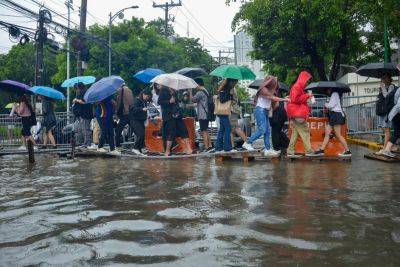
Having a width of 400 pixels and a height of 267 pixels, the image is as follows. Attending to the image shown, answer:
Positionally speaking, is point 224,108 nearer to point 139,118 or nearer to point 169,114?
point 169,114

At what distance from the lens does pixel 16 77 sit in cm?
5481

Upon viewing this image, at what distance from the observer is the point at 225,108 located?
1048 cm

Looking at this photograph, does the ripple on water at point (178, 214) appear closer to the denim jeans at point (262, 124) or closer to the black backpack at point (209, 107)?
the denim jeans at point (262, 124)

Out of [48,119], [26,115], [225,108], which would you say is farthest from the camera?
[48,119]

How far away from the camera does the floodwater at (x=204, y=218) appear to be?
3.59 metres

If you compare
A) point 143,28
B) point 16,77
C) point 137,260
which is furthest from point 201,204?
point 16,77

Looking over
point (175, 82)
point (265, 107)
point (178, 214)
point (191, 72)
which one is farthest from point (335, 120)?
point (178, 214)

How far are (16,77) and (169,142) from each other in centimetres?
4816

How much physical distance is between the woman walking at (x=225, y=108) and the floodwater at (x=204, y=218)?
2357mm

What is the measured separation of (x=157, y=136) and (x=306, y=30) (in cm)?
1383

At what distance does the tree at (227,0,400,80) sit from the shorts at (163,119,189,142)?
11.1 metres

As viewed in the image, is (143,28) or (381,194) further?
(143,28)

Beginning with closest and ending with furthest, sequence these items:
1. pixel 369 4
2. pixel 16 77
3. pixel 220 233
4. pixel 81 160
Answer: pixel 220 233 < pixel 81 160 < pixel 369 4 < pixel 16 77

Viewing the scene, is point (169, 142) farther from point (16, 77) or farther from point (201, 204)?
point (16, 77)
